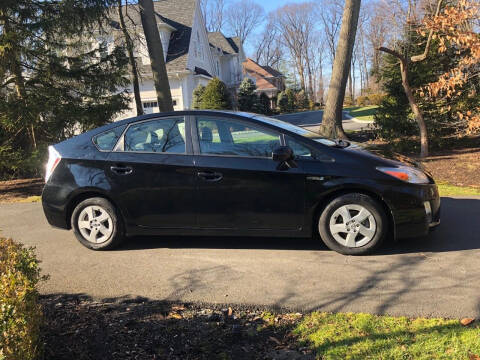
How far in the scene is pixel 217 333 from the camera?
293 centimetres

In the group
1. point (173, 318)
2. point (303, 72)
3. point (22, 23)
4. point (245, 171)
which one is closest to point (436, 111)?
point (245, 171)

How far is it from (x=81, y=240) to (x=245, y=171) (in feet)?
7.33

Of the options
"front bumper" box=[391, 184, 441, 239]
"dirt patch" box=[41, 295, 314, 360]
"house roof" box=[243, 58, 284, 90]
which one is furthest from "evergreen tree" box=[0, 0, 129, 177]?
"house roof" box=[243, 58, 284, 90]

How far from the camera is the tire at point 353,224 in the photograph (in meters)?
4.24

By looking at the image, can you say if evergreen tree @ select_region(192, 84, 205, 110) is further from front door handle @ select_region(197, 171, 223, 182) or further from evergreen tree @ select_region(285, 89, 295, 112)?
evergreen tree @ select_region(285, 89, 295, 112)

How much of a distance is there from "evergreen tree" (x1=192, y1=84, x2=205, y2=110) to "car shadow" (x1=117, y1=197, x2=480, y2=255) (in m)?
19.2

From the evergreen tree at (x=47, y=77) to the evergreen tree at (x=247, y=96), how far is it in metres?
20.6

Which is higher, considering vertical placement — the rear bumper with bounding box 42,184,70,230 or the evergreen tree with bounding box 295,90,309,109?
the evergreen tree with bounding box 295,90,309,109

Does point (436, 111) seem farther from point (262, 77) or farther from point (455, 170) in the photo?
point (262, 77)

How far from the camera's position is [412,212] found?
13.8ft

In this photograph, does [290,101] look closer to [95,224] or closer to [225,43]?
[225,43]

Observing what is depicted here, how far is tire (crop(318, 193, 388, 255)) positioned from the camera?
4242mm

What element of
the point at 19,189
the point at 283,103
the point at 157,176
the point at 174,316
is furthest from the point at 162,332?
the point at 283,103

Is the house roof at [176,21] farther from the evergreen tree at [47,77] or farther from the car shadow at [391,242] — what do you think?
the car shadow at [391,242]
